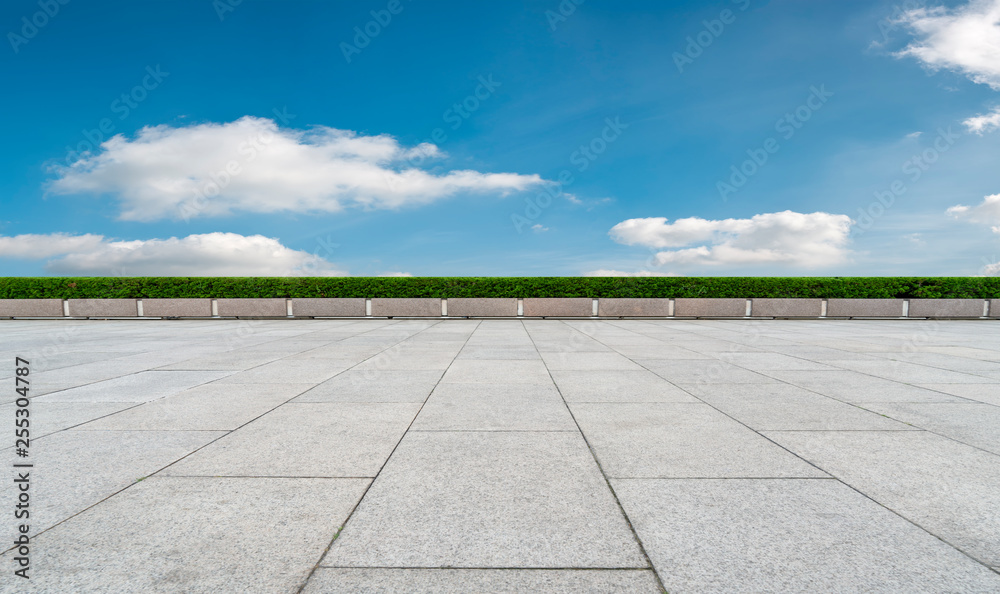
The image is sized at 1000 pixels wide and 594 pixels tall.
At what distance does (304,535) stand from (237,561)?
320 mm

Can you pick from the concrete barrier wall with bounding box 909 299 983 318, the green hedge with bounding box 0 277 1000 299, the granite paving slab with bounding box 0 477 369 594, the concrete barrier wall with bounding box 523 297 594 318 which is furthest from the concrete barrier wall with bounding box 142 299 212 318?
the concrete barrier wall with bounding box 909 299 983 318

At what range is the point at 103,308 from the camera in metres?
18.5

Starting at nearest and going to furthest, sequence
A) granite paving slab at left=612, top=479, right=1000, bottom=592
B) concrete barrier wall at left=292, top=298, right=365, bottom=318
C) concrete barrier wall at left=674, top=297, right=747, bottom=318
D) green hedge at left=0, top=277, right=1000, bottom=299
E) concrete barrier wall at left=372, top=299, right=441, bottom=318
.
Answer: granite paving slab at left=612, top=479, right=1000, bottom=592, concrete barrier wall at left=292, top=298, right=365, bottom=318, concrete barrier wall at left=372, top=299, right=441, bottom=318, concrete barrier wall at left=674, top=297, right=747, bottom=318, green hedge at left=0, top=277, right=1000, bottom=299

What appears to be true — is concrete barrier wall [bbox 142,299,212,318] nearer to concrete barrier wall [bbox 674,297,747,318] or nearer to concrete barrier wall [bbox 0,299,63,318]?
concrete barrier wall [bbox 0,299,63,318]

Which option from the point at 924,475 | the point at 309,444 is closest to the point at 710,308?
the point at 924,475

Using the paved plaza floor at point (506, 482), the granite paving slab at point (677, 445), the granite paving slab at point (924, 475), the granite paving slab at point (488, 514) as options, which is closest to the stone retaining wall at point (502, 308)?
the paved plaza floor at point (506, 482)

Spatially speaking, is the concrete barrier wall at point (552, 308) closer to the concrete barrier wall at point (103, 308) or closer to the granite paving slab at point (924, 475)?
the granite paving slab at point (924, 475)

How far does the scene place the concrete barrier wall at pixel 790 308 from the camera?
1880 centimetres

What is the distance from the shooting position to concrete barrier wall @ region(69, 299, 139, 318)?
18453 millimetres

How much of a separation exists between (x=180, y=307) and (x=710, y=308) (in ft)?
70.3

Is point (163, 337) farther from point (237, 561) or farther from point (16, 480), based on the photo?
point (237, 561)

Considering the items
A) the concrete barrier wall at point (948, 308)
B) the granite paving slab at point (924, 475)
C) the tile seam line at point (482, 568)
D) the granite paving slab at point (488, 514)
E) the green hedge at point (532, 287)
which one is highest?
the green hedge at point (532, 287)

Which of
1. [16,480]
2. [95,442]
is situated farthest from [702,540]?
[95,442]

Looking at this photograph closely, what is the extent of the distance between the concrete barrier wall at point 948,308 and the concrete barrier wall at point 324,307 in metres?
22.7
